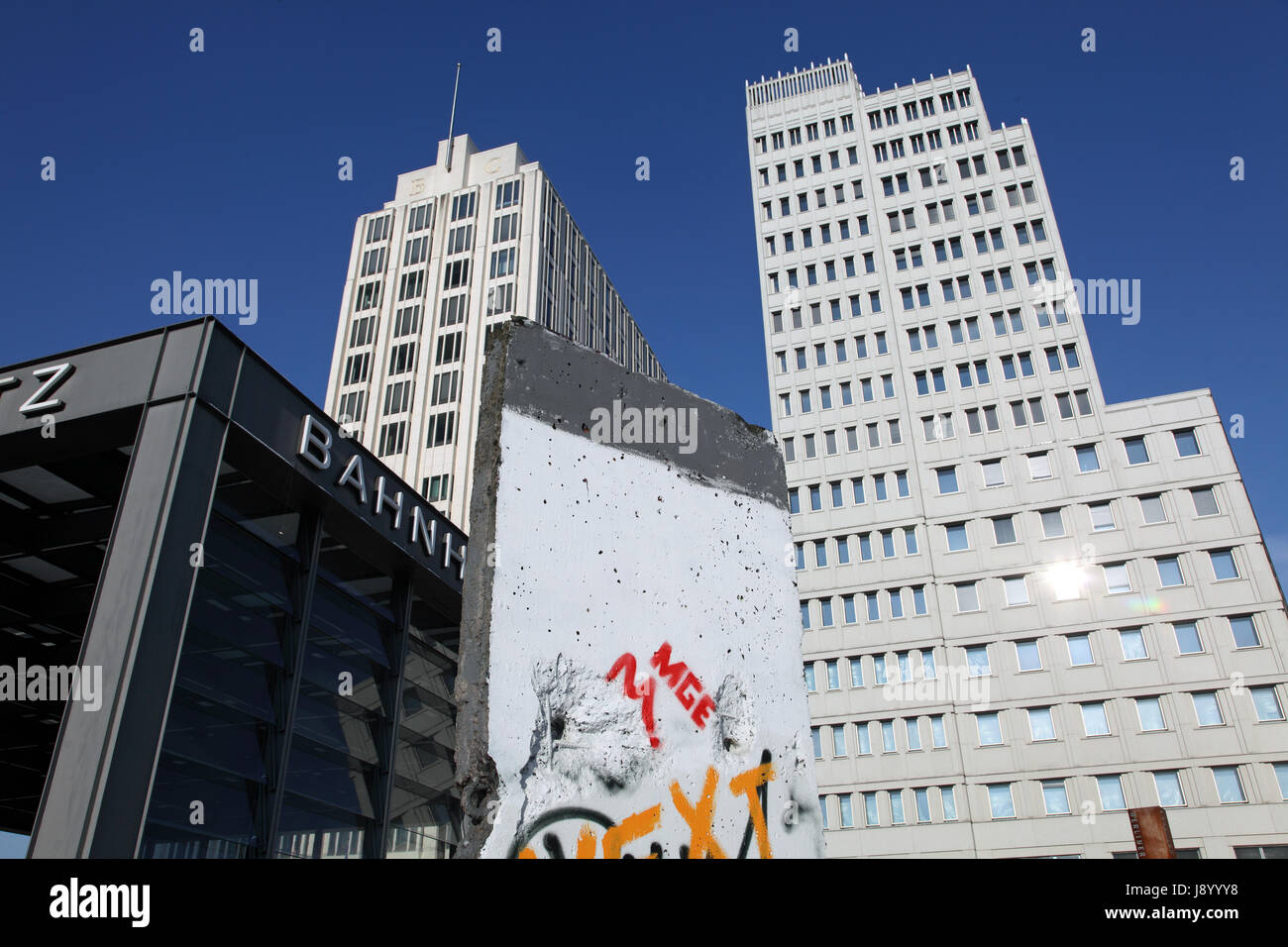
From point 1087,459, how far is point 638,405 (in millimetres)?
39551

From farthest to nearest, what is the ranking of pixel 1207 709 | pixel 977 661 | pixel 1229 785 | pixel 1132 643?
pixel 977 661
pixel 1132 643
pixel 1207 709
pixel 1229 785

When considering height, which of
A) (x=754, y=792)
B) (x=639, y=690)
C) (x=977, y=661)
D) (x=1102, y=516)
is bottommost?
(x=754, y=792)

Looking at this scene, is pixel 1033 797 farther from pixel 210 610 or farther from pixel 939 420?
pixel 210 610

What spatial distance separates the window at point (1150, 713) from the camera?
3328cm

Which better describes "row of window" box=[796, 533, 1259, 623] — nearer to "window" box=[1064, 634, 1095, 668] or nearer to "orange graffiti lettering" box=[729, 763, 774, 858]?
"window" box=[1064, 634, 1095, 668]

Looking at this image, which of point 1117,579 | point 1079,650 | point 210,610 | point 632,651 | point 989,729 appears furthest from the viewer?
point 1117,579

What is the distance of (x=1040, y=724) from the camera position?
34.8 m

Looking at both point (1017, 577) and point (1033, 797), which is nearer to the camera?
point (1033, 797)

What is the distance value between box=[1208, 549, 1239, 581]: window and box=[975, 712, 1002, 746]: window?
10.7 meters

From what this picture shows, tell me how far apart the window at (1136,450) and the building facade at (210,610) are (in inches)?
1250

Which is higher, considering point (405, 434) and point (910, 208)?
point (910, 208)
